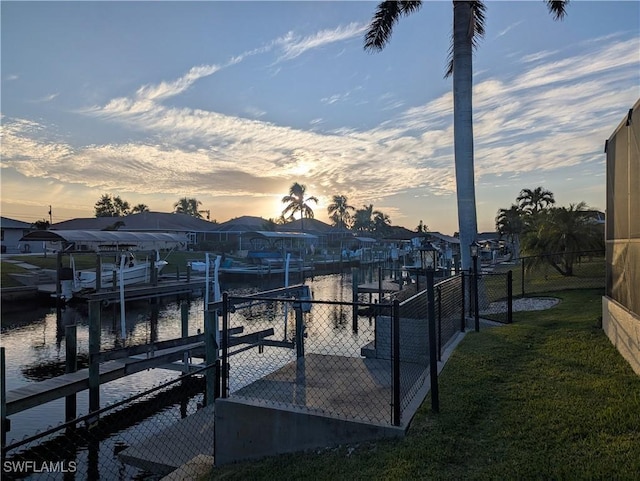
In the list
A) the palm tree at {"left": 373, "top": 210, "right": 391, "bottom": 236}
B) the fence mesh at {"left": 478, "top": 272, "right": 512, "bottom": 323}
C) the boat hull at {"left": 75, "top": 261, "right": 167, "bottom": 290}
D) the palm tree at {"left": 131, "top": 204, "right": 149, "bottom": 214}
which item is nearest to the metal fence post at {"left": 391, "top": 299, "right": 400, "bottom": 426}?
the fence mesh at {"left": 478, "top": 272, "right": 512, "bottom": 323}

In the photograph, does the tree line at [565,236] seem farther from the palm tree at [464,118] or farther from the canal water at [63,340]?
the canal water at [63,340]

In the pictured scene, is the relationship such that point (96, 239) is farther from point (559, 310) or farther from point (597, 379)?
point (597, 379)

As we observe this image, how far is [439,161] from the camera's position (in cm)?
2258

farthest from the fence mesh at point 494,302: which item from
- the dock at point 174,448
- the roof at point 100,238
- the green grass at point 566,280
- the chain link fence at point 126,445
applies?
the roof at point 100,238

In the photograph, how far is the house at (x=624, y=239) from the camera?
20.8 feet

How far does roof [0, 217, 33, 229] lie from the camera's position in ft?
153

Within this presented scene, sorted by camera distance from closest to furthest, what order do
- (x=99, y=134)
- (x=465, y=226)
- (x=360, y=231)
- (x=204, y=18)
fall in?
(x=204, y=18) < (x=465, y=226) < (x=99, y=134) < (x=360, y=231)

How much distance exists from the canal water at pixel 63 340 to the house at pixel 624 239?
969 centimetres

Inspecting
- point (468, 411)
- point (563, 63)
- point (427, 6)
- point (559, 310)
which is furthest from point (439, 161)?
point (468, 411)

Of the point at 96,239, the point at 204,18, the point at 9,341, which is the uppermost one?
the point at 204,18

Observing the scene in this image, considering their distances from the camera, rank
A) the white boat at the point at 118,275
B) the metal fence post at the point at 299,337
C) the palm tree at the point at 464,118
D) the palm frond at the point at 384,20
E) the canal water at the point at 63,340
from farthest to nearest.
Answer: the white boat at the point at 118,275 < the palm frond at the point at 384,20 < the palm tree at the point at 464,118 < the canal water at the point at 63,340 < the metal fence post at the point at 299,337

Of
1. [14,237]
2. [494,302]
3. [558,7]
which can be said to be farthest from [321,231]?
[558,7]

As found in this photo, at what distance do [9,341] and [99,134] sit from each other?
8.55 meters

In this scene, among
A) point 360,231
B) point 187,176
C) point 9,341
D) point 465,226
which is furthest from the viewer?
point 360,231
